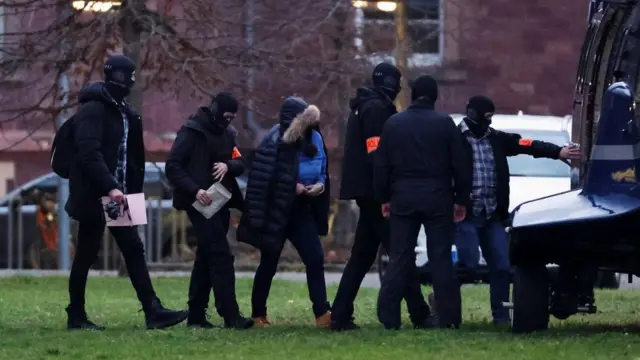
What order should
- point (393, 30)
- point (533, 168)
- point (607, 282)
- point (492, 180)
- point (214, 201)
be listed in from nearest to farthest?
point (214, 201)
point (492, 180)
point (533, 168)
point (607, 282)
point (393, 30)

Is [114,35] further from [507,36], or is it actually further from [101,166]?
[507,36]

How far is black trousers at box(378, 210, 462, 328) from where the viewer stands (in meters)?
11.4

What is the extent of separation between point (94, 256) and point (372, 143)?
6.58 ft

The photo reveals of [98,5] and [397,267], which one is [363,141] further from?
[98,5]

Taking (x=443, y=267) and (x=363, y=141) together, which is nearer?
(x=443, y=267)

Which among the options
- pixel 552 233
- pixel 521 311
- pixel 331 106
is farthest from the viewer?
pixel 331 106

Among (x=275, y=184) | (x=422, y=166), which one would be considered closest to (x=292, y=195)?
(x=275, y=184)

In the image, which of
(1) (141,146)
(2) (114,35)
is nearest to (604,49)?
(1) (141,146)

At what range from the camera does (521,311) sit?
1112 cm

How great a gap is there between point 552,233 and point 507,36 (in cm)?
1945

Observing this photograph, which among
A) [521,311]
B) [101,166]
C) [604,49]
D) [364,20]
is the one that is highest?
[364,20]

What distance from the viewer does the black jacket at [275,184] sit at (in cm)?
1185

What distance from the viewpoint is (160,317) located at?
462 inches

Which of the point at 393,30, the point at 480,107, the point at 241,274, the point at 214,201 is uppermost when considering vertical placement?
the point at 393,30
